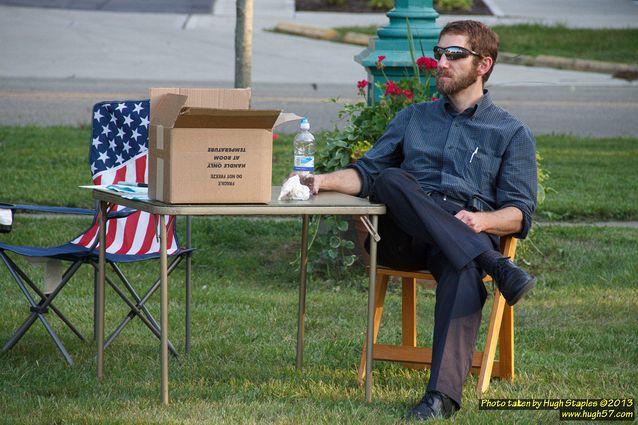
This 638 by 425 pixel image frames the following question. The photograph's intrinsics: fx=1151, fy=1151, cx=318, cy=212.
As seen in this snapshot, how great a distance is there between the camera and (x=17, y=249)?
5.27 meters

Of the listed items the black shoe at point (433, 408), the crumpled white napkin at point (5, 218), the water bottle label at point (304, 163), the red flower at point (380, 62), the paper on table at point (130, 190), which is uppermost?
the red flower at point (380, 62)

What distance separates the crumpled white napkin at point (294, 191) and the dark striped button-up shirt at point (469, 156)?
0.46 meters

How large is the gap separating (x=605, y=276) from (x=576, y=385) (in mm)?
2264

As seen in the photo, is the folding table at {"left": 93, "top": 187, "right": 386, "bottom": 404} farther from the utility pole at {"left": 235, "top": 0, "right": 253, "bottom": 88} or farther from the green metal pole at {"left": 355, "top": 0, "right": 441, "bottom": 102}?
→ the utility pole at {"left": 235, "top": 0, "right": 253, "bottom": 88}

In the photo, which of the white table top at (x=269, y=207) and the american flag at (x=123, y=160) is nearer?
the white table top at (x=269, y=207)

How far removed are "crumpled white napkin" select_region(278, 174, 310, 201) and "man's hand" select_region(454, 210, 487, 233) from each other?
629 mm

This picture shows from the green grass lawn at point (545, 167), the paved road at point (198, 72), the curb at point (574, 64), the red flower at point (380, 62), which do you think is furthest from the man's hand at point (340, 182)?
the curb at point (574, 64)

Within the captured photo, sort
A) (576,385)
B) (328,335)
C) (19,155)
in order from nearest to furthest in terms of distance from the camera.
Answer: (576,385) < (328,335) < (19,155)

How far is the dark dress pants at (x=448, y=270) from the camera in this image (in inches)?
177

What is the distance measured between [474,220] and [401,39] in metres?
3.30

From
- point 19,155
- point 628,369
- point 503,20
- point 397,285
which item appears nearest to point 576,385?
point 628,369

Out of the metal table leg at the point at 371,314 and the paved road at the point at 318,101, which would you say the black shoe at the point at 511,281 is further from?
the paved road at the point at 318,101

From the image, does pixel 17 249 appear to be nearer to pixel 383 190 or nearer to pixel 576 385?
pixel 383 190

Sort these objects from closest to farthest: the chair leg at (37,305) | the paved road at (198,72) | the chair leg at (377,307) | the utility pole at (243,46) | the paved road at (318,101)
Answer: the chair leg at (377,307), the chair leg at (37,305), the utility pole at (243,46), the paved road at (318,101), the paved road at (198,72)
